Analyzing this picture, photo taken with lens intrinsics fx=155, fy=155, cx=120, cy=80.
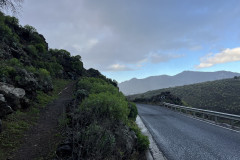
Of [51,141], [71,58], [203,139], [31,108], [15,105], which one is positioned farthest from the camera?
[71,58]

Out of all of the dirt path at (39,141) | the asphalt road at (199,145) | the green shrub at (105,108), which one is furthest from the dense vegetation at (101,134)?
the asphalt road at (199,145)

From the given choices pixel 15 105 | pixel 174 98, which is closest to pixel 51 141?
pixel 15 105

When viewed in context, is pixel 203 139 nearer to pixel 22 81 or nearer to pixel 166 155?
pixel 166 155

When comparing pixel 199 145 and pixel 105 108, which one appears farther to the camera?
pixel 199 145

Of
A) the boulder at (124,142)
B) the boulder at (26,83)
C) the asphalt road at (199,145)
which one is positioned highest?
the boulder at (26,83)

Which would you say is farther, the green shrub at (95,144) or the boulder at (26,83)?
the boulder at (26,83)

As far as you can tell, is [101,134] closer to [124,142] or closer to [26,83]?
[124,142]

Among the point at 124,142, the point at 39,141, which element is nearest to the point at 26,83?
the point at 39,141

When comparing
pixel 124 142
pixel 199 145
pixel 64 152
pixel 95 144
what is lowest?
pixel 199 145

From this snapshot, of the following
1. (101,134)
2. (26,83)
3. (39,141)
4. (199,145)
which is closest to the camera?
(101,134)

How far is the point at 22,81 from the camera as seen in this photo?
34.3 feet

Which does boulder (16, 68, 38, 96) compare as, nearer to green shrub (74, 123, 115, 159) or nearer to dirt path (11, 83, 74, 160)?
dirt path (11, 83, 74, 160)

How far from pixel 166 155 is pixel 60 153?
3.58 m

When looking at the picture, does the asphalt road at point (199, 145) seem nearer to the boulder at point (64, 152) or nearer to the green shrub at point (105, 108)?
the green shrub at point (105, 108)
